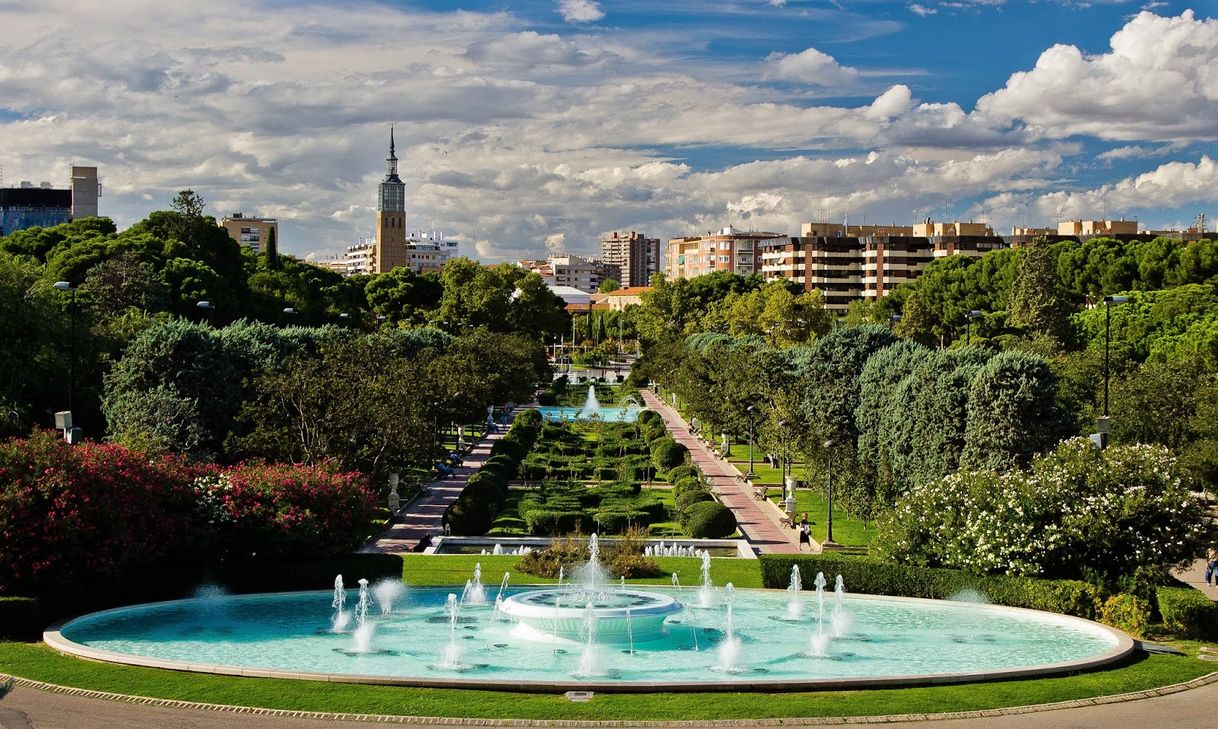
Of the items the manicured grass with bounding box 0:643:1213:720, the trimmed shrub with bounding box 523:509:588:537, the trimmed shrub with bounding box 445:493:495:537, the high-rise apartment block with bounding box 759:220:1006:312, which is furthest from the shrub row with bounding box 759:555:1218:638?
the high-rise apartment block with bounding box 759:220:1006:312

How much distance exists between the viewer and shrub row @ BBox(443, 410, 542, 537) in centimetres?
3553

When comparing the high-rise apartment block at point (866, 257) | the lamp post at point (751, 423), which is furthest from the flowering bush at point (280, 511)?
the high-rise apartment block at point (866, 257)

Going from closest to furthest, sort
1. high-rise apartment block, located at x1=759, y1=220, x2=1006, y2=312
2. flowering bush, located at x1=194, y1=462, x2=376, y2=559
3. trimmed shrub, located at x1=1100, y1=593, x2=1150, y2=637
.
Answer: trimmed shrub, located at x1=1100, y1=593, x2=1150, y2=637
flowering bush, located at x1=194, y1=462, x2=376, y2=559
high-rise apartment block, located at x1=759, y1=220, x2=1006, y2=312

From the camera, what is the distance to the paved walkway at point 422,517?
3403cm

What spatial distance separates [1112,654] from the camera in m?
20.3

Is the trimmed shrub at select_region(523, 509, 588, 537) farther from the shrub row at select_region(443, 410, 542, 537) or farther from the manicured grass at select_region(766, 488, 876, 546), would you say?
the manicured grass at select_region(766, 488, 876, 546)

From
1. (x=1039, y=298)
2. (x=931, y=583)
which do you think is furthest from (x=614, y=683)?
(x=1039, y=298)

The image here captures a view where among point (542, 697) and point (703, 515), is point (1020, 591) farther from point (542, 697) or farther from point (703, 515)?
point (703, 515)

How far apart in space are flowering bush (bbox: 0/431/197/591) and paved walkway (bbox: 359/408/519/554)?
279 inches

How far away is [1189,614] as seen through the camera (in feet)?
74.2

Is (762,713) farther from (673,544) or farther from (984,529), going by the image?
(673,544)

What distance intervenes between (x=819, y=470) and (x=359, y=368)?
14.6 metres

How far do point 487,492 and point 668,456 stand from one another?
1328cm

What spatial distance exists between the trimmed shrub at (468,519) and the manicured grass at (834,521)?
367 inches
